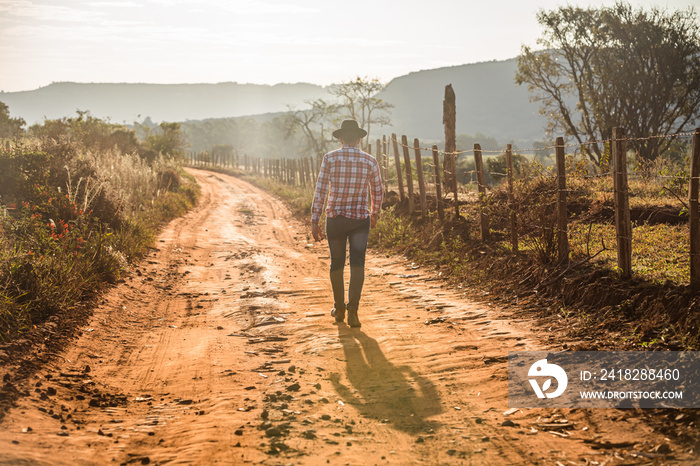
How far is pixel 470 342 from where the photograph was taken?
557cm

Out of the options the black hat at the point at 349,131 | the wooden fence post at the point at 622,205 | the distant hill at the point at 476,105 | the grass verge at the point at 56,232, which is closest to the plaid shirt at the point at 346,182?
the black hat at the point at 349,131

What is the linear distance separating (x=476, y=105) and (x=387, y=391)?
176 m

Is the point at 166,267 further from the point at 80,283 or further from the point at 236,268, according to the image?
the point at 80,283

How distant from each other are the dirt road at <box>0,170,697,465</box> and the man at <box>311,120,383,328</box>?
0.69 meters

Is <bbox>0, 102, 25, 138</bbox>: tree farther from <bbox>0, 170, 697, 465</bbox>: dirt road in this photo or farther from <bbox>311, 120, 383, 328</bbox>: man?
<bbox>311, 120, 383, 328</bbox>: man

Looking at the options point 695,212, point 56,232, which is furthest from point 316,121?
point 695,212

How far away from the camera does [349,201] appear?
601cm

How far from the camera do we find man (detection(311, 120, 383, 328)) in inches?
237

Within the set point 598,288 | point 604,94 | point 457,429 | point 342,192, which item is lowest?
point 457,429

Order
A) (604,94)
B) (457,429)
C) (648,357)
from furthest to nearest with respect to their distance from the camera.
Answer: (604,94)
(648,357)
(457,429)

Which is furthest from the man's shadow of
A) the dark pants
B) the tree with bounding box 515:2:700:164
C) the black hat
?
the tree with bounding box 515:2:700:164

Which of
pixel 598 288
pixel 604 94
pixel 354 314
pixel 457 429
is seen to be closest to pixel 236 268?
pixel 354 314

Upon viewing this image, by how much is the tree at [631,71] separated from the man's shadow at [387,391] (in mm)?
18847

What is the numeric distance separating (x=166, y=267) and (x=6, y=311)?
4.92 metres
